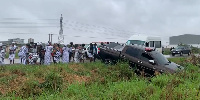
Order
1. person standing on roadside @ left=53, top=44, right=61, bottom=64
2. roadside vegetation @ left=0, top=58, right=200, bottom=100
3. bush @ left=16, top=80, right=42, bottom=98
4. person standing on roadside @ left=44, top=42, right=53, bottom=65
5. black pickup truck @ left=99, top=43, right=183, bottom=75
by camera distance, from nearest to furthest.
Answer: roadside vegetation @ left=0, top=58, right=200, bottom=100 → bush @ left=16, top=80, right=42, bottom=98 → black pickup truck @ left=99, top=43, right=183, bottom=75 → person standing on roadside @ left=44, top=42, right=53, bottom=65 → person standing on roadside @ left=53, top=44, right=61, bottom=64

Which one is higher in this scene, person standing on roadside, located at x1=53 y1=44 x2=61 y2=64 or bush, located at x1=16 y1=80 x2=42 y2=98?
person standing on roadside, located at x1=53 y1=44 x2=61 y2=64

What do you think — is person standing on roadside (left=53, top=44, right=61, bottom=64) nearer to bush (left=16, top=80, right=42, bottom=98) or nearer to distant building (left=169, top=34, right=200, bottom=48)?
bush (left=16, top=80, right=42, bottom=98)

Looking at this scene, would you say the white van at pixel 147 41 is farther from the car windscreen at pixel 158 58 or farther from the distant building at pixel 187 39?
the distant building at pixel 187 39

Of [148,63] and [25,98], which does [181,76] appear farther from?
[25,98]

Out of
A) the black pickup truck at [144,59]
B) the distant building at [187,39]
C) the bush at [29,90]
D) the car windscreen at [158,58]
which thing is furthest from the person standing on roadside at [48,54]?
the distant building at [187,39]

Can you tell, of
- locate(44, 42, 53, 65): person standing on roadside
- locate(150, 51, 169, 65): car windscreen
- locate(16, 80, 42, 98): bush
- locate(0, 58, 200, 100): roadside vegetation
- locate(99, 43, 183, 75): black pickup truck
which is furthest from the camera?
locate(44, 42, 53, 65): person standing on roadside

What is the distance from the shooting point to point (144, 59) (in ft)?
36.4

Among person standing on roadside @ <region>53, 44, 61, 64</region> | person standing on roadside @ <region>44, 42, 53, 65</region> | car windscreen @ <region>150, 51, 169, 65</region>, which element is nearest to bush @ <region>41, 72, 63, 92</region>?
car windscreen @ <region>150, 51, 169, 65</region>

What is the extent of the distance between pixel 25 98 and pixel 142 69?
5.14 metres

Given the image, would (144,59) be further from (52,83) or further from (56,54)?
(56,54)

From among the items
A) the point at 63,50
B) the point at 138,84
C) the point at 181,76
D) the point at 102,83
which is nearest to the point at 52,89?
the point at 102,83

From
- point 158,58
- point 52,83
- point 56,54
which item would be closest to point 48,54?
point 56,54

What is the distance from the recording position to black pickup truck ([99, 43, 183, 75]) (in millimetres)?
10484

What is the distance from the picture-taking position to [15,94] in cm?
755
